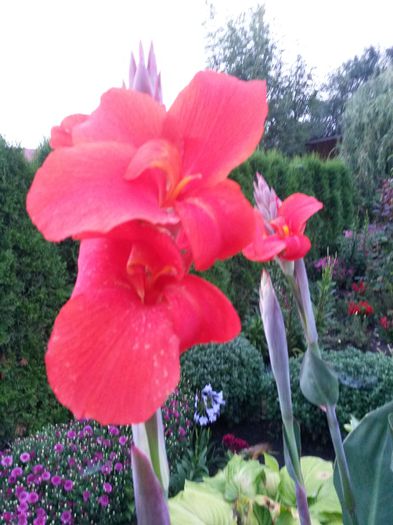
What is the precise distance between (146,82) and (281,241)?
395 mm

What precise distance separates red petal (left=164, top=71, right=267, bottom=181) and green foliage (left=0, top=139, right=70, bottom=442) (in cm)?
269

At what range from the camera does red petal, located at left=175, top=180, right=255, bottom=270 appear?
1.15 ft

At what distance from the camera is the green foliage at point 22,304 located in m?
2.90

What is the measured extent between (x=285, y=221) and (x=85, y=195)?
21.7 inches

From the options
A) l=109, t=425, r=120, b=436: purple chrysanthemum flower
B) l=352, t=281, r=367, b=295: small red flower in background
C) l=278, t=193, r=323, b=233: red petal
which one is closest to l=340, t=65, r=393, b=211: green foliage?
l=352, t=281, r=367, b=295: small red flower in background

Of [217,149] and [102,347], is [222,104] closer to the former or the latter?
[217,149]

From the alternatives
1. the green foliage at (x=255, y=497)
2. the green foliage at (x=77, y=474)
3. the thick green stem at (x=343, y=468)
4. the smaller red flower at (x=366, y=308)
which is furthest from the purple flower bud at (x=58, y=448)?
the smaller red flower at (x=366, y=308)

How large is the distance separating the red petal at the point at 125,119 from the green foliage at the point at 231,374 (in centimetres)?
275

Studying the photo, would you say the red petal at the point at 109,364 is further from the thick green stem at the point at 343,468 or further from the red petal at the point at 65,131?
the thick green stem at the point at 343,468

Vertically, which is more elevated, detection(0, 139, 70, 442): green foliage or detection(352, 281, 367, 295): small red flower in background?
detection(0, 139, 70, 442): green foliage

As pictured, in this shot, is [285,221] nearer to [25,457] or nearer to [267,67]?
[25,457]

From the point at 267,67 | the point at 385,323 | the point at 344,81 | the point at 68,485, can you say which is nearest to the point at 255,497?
the point at 68,485

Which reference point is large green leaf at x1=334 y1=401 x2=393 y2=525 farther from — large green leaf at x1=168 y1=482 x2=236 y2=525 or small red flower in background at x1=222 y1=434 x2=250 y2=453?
small red flower in background at x1=222 y1=434 x2=250 y2=453

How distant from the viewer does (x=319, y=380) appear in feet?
2.77
